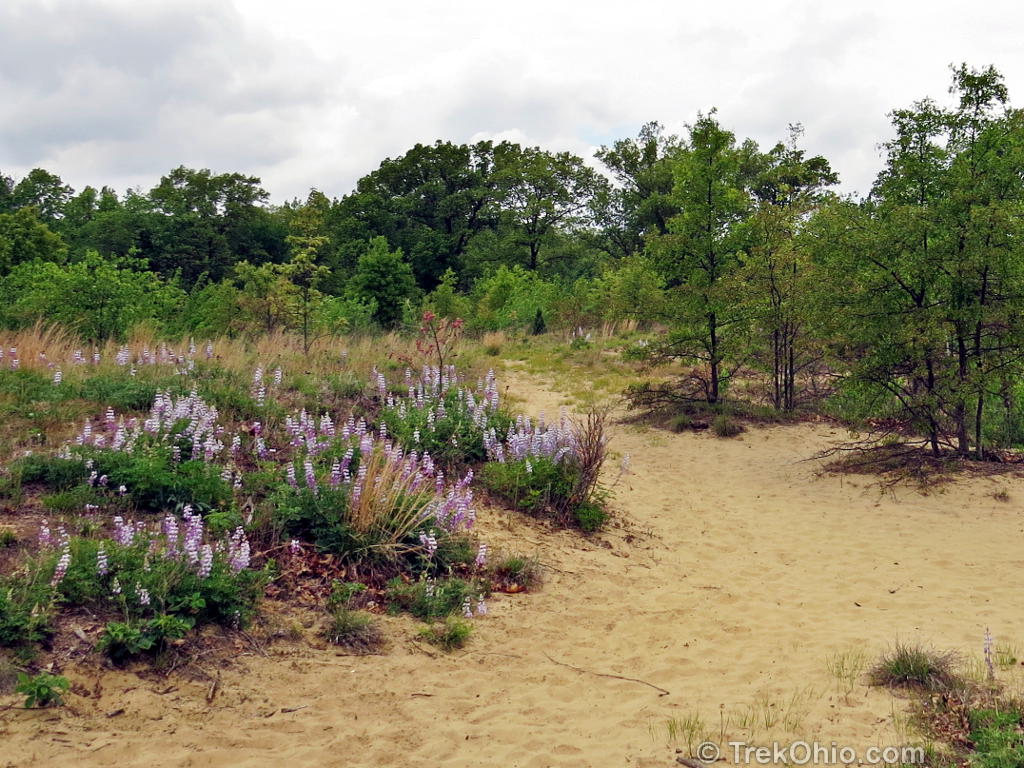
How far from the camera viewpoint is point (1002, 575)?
268 inches

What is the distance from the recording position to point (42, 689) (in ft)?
12.1

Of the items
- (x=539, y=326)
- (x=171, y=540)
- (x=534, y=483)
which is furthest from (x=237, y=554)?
(x=539, y=326)

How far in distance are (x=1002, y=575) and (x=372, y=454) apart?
5.78 m

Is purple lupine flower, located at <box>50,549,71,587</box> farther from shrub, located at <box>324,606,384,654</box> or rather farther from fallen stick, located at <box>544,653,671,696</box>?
fallen stick, located at <box>544,653,671,696</box>

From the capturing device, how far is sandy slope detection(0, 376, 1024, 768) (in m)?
3.75

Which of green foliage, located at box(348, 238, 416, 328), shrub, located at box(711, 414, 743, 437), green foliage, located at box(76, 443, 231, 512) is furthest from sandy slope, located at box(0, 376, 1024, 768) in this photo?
green foliage, located at box(348, 238, 416, 328)

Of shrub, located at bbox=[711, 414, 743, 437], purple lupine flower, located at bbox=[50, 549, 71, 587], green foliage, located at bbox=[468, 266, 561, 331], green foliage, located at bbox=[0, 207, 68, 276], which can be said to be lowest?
shrub, located at bbox=[711, 414, 743, 437]

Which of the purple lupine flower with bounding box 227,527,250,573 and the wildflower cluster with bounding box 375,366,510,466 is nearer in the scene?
the purple lupine flower with bounding box 227,527,250,573

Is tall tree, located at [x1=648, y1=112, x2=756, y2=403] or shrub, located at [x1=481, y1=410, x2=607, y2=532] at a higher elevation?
tall tree, located at [x1=648, y1=112, x2=756, y2=403]

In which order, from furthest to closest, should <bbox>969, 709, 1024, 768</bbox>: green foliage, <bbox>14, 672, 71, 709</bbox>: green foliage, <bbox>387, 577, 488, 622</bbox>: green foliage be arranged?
1. <bbox>387, 577, 488, 622</bbox>: green foliage
2. <bbox>14, 672, 71, 709</bbox>: green foliage
3. <bbox>969, 709, 1024, 768</bbox>: green foliage

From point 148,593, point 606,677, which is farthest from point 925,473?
point 148,593

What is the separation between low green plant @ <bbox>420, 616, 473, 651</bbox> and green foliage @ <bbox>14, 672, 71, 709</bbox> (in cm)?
212

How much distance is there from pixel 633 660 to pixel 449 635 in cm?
A: 123

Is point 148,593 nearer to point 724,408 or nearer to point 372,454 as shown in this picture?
point 372,454
